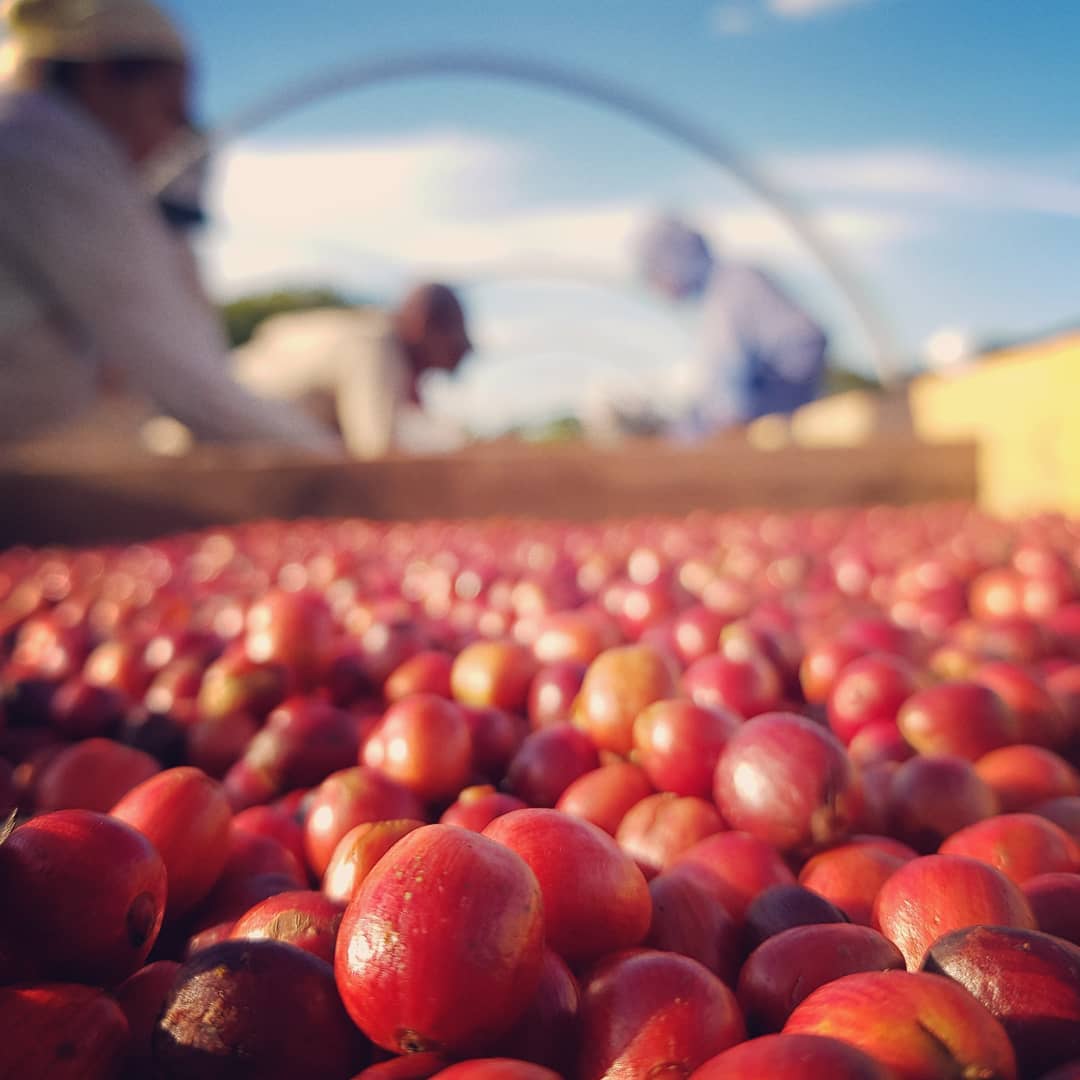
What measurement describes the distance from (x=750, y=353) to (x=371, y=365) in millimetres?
3312

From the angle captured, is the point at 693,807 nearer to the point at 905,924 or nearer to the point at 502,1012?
the point at 905,924

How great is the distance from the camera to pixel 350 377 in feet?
25.3

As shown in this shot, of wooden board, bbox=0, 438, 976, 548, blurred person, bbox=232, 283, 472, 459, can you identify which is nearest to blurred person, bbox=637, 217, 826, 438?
blurred person, bbox=232, 283, 472, 459

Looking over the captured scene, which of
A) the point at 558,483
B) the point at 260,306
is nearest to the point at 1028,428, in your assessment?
the point at 558,483

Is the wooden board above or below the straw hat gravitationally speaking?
below

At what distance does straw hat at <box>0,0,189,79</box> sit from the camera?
4871 millimetres

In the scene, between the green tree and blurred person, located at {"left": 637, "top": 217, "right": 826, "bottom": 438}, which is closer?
blurred person, located at {"left": 637, "top": 217, "right": 826, "bottom": 438}

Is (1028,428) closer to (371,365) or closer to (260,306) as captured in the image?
(371,365)

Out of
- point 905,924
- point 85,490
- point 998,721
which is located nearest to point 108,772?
point 905,924

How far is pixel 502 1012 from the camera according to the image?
0.68 m

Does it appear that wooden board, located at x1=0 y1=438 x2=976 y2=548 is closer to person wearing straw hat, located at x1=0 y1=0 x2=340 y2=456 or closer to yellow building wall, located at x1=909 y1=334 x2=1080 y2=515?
yellow building wall, located at x1=909 y1=334 x2=1080 y2=515

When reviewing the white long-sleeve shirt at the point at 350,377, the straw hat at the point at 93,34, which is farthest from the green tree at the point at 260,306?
the straw hat at the point at 93,34

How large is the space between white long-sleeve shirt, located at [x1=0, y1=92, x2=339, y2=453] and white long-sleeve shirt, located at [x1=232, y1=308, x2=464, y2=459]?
6.96 feet

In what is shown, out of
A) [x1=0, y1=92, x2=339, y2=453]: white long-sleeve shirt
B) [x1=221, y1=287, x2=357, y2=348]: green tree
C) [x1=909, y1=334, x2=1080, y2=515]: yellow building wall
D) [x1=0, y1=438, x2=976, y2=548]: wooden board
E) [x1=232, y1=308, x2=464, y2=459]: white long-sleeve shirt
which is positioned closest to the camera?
[x1=0, y1=92, x2=339, y2=453]: white long-sleeve shirt
